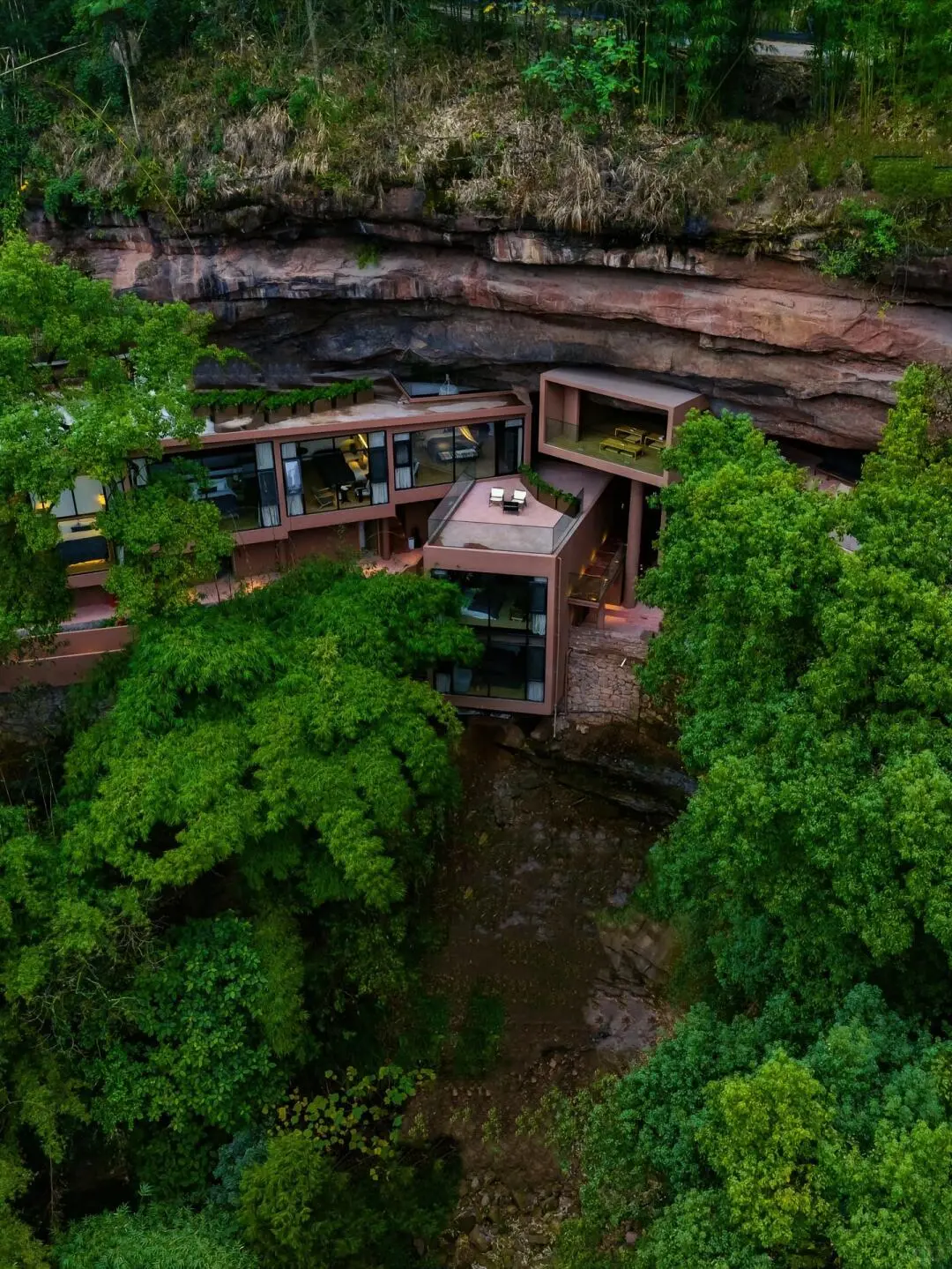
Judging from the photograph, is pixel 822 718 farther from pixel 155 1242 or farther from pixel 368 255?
pixel 368 255

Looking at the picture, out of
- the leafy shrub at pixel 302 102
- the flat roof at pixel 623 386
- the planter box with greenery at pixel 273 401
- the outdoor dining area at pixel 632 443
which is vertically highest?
the leafy shrub at pixel 302 102

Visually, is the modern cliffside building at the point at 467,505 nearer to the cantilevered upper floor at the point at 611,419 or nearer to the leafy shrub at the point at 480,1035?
the cantilevered upper floor at the point at 611,419

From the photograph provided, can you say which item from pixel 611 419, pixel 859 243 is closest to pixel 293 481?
pixel 611 419

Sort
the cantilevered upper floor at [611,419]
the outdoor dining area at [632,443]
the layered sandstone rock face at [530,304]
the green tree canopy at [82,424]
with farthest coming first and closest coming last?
the outdoor dining area at [632,443] < the cantilevered upper floor at [611,419] < the layered sandstone rock face at [530,304] < the green tree canopy at [82,424]

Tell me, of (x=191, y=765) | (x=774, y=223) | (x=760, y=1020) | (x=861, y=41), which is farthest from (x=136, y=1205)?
(x=861, y=41)

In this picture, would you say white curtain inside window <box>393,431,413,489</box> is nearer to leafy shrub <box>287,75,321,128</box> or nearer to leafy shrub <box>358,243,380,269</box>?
leafy shrub <box>358,243,380,269</box>

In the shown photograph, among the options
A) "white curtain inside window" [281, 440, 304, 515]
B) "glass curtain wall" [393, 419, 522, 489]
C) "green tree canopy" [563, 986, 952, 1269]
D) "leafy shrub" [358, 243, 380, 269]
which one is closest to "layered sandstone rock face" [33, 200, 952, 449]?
"leafy shrub" [358, 243, 380, 269]

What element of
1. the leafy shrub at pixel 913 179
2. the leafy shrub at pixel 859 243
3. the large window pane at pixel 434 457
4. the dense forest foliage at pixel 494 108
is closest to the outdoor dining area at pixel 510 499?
the large window pane at pixel 434 457

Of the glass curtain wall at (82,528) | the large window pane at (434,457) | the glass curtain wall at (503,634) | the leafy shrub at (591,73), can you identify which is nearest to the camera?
the leafy shrub at (591,73)
